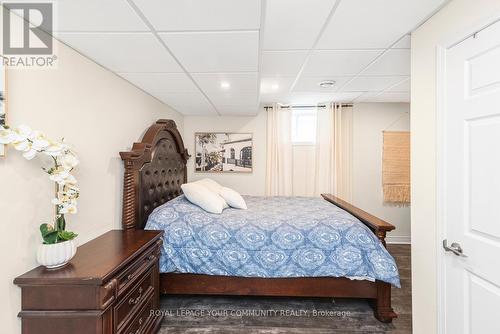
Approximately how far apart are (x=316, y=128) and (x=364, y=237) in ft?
8.04

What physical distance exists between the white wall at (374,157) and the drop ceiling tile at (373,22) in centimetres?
238

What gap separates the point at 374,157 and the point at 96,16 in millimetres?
4302

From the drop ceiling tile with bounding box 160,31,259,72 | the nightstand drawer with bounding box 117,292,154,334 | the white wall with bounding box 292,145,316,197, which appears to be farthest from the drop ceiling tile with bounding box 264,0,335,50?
the white wall with bounding box 292,145,316,197

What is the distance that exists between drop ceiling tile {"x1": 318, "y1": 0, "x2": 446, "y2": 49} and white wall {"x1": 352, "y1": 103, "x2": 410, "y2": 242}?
7.80 ft

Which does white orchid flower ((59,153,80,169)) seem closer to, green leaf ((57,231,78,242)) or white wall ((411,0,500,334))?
green leaf ((57,231,78,242))

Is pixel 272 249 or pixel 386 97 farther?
pixel 386 97

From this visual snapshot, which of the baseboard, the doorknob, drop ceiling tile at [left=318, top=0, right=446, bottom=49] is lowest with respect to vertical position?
the baseboard

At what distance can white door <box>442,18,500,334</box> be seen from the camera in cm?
122

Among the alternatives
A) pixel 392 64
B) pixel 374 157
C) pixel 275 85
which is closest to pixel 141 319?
pixel 275 85

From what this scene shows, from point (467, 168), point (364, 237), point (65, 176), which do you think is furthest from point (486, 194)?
point (65, 176)

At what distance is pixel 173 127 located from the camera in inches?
127

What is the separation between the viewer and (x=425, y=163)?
1.67 meters

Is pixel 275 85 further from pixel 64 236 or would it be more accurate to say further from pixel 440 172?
pixel 64 236

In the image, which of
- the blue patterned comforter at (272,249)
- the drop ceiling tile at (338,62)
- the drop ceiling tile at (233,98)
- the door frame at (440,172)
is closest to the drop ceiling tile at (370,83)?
the drop ceiling tile at (338,62)
